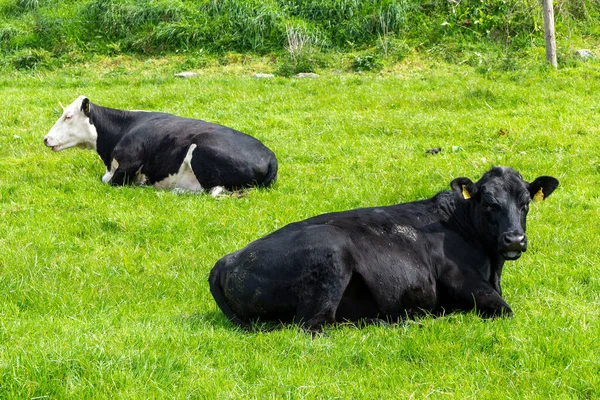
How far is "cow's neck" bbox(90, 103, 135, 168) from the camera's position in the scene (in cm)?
1362

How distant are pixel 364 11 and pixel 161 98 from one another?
865 centimetres

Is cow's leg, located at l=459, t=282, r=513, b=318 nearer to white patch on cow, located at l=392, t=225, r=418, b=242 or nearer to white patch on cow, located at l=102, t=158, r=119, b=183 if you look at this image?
white patch on cow, located at l=392, t=225, r=418, b=242

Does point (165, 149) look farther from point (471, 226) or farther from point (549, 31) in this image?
point (549, 31)

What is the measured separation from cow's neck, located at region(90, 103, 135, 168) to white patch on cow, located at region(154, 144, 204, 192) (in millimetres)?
1724

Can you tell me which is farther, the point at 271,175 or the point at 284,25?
the point at 284,25

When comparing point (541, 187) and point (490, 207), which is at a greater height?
point (541, 187)

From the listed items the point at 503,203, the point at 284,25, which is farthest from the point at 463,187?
the point at 284,25

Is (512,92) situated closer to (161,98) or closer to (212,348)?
(161,98)

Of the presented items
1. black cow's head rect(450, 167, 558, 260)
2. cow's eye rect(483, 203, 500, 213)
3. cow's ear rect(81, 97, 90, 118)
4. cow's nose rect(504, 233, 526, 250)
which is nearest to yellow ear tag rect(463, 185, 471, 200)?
black cow's head rect(450, 167, 558, 260)

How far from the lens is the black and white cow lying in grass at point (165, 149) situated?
468 inches

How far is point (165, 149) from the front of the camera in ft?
41.2

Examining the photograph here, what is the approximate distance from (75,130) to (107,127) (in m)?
0.58

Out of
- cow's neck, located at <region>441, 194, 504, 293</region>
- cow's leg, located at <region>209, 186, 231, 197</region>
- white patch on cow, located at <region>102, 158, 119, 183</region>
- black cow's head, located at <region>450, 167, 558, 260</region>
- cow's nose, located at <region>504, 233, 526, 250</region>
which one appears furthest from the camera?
white patch on cow, located at <region>102, 158, 119, 183</region>

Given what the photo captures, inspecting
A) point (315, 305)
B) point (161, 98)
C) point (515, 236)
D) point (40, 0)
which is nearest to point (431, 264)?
point (515, 236)
